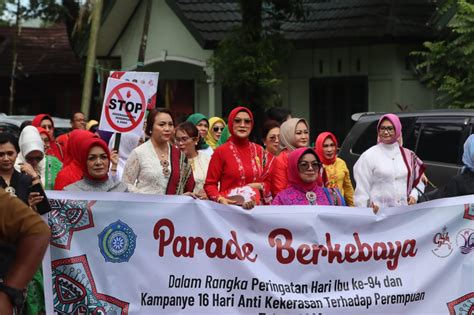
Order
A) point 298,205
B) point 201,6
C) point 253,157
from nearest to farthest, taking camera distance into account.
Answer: point 298,205 < point 253,157 < point 201,6

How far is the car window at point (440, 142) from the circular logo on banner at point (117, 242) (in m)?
4.73

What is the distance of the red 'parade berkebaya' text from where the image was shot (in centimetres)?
672

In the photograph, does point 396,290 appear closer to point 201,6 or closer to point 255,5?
point 255,5

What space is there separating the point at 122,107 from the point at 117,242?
81.4 inches

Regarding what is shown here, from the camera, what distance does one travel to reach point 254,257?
6.77 m

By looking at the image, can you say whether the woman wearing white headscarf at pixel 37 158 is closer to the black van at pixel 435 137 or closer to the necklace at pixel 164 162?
the necklace at pixel 164 162

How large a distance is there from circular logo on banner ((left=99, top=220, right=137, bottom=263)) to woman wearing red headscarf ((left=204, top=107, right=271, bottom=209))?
3.74 feet

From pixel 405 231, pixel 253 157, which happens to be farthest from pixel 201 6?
pixel 405 231

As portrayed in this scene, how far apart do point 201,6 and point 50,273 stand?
14705 mm

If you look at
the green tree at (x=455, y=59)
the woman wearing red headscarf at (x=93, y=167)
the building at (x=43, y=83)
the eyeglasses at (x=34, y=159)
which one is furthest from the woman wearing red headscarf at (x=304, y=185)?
the building at (x=43, y=83)

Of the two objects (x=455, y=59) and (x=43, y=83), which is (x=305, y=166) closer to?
(x=455, y=59)

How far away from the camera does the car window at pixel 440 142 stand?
1031 centimetres

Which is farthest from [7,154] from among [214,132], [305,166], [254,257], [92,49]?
[92,49]

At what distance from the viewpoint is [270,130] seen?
9.74 metres
